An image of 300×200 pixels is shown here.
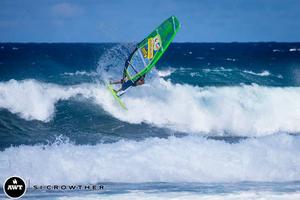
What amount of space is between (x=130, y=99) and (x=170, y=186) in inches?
269

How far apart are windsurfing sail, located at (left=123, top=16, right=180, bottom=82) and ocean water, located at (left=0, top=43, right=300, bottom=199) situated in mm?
367

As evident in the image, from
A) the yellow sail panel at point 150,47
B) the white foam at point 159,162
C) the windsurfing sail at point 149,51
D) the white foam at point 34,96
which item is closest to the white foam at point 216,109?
the white foam at point 34,96

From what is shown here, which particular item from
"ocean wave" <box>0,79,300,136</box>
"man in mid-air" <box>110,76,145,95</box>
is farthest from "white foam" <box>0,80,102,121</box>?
"man in mid-air" <box>110,76,145,95</box>

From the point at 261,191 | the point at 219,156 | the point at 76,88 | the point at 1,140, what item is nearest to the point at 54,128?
the point at 1,140

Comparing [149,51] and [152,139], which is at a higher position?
[149,51]

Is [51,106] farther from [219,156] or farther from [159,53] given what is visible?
[219,156]

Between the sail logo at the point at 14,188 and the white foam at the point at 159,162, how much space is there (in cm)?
116

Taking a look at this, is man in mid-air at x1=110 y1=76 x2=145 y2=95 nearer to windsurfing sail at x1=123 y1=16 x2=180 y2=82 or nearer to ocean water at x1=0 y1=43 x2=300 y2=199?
windsurfing sail at x1=123 y1=16 x2=180 y2=82

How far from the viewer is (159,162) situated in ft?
26.8

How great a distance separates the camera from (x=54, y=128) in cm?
1195

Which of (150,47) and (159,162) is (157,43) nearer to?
(150,47)

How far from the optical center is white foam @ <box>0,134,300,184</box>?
7.64 m

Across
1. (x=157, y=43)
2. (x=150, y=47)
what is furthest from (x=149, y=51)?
(x=157, y=43)

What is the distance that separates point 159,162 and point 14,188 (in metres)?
2.85
